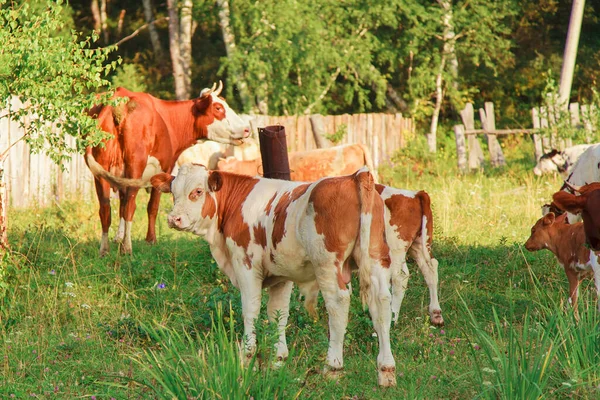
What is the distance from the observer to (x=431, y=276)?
7.93 m

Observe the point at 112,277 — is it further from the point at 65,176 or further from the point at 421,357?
the point at 65,176

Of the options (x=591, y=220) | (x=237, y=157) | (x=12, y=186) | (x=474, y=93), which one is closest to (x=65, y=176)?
(x=12, y=186)

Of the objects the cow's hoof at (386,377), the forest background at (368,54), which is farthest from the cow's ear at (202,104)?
the forest background at (368,54)

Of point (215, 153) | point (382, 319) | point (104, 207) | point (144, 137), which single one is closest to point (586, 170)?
point (144, 137)

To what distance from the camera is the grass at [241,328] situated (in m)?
5.18

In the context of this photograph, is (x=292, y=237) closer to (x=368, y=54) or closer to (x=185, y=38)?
(x=368, y=54)

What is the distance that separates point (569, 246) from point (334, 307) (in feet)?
9.85

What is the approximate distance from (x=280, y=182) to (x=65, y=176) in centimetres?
1097

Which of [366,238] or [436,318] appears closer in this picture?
[366,238]

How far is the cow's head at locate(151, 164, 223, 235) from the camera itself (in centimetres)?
652

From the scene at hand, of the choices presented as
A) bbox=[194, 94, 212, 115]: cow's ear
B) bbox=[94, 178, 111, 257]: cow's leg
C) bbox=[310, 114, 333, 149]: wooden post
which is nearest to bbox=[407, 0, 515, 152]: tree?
bbox=[310, 114, 333, 149]: wooden post

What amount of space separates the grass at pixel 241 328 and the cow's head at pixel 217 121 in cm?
148

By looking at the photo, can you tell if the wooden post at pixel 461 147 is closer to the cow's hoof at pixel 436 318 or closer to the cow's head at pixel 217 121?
the cow's head at pixel 217 121

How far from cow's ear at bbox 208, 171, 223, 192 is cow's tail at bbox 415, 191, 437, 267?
213cm
